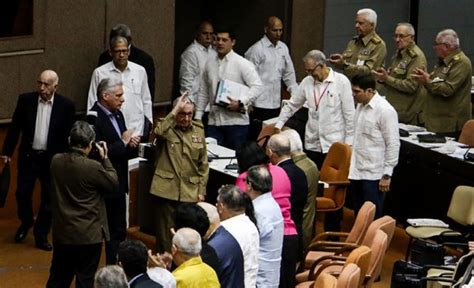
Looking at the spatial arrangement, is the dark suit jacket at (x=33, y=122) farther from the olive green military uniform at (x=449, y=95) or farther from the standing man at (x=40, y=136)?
the olive green military uniform at (x=449, y=95)

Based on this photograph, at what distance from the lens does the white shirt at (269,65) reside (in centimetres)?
1581

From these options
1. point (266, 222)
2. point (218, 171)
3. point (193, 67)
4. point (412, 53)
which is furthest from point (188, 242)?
point (193, 67)

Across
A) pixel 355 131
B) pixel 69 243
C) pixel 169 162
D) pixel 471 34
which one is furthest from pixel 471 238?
pixel 471 34

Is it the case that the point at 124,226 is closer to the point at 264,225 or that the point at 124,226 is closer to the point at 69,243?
the point at 69,243

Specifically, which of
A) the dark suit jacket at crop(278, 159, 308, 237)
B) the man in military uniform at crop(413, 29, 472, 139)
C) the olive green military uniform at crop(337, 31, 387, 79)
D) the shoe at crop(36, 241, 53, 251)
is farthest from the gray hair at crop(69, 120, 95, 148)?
the olive green military uniform at crop(337, 31, 387, 79)

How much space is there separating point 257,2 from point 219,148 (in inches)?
148

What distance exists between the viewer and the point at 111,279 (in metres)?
8.05

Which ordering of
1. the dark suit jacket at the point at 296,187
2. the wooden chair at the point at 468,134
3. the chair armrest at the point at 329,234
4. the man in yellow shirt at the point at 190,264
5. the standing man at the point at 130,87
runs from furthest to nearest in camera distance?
the wooden chair at the point at 468,134
the standing man at the point at 130,87
the chair armrest at the point at 329,234
the dark suit jacket at the point at 296,187
the man in yellow shirt at the point at 190,264

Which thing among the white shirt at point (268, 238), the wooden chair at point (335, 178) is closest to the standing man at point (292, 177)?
the white shirt at point (268, 238)

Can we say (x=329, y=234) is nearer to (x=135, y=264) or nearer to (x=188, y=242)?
(x=188, y=242)

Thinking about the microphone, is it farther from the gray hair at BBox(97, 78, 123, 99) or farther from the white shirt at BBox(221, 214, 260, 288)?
the white shirt at BBox(221, 214, 260, 288)

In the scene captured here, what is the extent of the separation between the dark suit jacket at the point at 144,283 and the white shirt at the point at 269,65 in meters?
7.58

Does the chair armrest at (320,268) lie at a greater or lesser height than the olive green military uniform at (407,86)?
lesser

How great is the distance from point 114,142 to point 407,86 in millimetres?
4055
